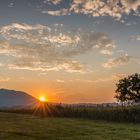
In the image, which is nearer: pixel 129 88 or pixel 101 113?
pixel 101 113

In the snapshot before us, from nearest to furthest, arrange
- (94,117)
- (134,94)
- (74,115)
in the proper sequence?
(94,117), (74,115), (134,94)

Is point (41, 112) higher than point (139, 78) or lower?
lower

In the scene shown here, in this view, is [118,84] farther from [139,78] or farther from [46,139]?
[46,139]

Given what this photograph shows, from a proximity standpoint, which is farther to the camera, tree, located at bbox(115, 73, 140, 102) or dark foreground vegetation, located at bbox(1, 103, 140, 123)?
tree, located at bbox(115, 73, 140, 102)

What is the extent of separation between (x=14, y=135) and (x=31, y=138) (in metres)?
2.83

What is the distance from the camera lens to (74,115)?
78750mm

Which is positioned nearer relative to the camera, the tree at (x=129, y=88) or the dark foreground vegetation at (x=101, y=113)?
the dark foreground vegetation at (x=101, y=113)

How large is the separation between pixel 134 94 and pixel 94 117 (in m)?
57.2

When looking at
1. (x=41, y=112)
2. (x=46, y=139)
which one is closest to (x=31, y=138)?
(x=46, y=139)

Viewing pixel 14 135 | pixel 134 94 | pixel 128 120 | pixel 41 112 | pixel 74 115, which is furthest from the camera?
pixel 134 94

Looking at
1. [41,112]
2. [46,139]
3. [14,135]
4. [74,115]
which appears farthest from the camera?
[41,112]

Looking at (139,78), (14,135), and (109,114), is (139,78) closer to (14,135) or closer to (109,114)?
(109,114)

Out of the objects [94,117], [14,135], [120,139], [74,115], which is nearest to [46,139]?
[14,135]

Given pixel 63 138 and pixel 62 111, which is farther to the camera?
pixel 62 111
